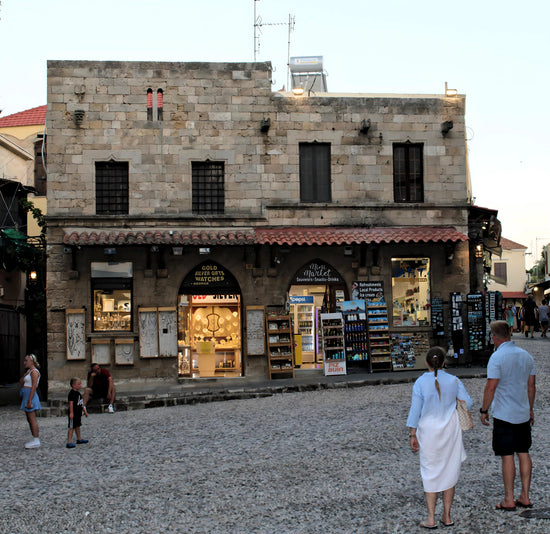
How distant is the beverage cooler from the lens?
68.8 ft

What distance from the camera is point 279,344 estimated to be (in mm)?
20344

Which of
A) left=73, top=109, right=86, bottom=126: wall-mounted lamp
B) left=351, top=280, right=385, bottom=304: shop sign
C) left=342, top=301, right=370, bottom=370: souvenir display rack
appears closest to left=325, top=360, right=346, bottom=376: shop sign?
left=342, top=301, right=370, bottom=370: souvenir display rack

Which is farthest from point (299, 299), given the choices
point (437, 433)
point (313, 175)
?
point (437, 433)

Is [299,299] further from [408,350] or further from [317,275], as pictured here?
[408,350]

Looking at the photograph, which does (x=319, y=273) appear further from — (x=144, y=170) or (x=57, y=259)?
(x=57, y=259)

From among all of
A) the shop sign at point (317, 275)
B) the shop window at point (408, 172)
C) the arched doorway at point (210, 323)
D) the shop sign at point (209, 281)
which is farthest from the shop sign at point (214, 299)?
the shop window at point (408, 172)

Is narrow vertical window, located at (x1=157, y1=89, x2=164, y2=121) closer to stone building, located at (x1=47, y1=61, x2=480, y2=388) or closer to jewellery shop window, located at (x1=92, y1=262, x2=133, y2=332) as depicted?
stone building, located at (x1=47, y1=61, x2=480, y2=388)

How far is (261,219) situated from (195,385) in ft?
16.3

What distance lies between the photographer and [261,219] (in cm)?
2095

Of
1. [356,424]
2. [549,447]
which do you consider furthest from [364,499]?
[356,424]

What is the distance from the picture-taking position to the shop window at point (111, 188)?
20906 millimetres

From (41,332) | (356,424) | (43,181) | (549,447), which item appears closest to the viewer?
(549,447)

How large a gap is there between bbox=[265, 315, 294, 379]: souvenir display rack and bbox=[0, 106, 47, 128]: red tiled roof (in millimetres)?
20889

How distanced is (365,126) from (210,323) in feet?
23.4
